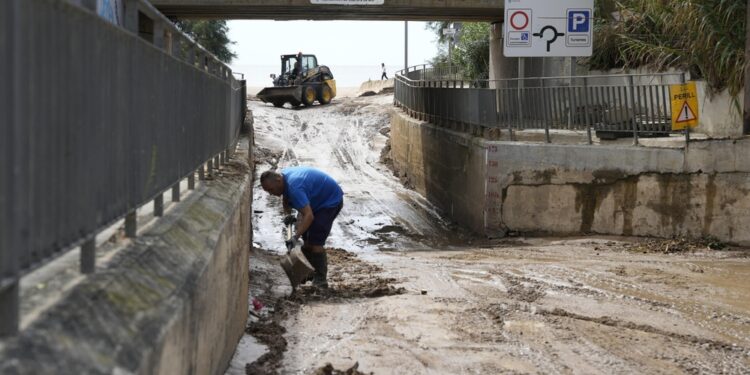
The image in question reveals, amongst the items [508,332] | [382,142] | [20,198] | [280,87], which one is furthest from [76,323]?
[280,87]

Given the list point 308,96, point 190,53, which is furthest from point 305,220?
point 308,96

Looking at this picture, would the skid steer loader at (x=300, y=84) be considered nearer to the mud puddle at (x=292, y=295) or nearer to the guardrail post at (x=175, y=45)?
the mud puddle at (x=292, y=295)

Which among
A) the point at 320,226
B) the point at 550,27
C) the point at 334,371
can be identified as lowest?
the point at 334,371

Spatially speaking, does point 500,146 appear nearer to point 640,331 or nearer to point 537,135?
point 537,135

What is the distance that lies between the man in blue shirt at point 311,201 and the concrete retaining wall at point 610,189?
6.92 meters

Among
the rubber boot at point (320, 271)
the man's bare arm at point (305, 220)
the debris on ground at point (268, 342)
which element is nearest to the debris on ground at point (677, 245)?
the rubber boot at point (320, 271)

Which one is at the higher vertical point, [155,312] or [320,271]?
[155,312]

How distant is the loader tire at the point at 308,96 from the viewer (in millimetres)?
44094

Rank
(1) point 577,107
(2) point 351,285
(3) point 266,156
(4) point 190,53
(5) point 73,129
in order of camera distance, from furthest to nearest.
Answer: (3) point 266,156 → (1) point 577,107 → (2) point 351,285 → (4) point 190,53 → (5) point 73,129

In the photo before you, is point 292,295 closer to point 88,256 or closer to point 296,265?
point 296,265

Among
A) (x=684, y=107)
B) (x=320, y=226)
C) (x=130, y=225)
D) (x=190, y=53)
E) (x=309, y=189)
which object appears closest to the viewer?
(x=130, y=225)

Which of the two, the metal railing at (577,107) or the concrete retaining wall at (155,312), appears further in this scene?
the metal railing at (577,107)

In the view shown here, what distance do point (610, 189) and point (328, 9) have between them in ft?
36.9

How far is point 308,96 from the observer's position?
44.4 metres
